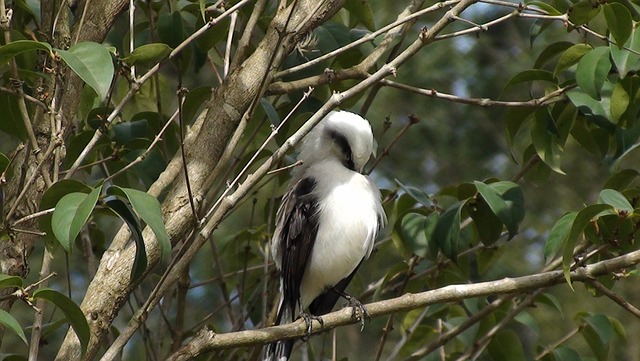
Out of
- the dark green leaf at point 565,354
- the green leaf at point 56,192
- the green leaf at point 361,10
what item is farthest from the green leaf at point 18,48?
the dark green leaf at point 565,354

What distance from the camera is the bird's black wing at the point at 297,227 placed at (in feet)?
10.1

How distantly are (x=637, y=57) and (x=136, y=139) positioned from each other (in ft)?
4.17

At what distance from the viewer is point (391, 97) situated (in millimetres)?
6727

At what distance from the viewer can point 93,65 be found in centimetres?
178

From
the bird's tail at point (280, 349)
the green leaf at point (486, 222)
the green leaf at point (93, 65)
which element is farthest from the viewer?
the bird's tail at point (280, 349)

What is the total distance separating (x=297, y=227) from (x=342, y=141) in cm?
35

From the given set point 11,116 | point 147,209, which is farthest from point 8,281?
point 11,116

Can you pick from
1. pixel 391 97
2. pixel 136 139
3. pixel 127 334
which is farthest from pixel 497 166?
pixel 127 334

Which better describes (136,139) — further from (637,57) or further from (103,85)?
(637,57)

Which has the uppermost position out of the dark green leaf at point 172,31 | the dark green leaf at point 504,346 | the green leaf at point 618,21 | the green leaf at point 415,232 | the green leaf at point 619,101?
the dark green leaf at point 172,31

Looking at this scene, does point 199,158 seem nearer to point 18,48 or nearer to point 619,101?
point 18,48

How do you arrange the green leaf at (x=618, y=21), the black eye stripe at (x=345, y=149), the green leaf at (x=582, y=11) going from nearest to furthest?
the green leaf at (x=618, y=21) → the green leaf at (x=582, y=11) → the black eye stripe at (x=345, y=149)

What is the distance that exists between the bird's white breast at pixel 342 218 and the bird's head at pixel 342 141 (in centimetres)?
5

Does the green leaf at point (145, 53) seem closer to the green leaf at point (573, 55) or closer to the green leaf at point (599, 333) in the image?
the green leaf at point (573, 55)
